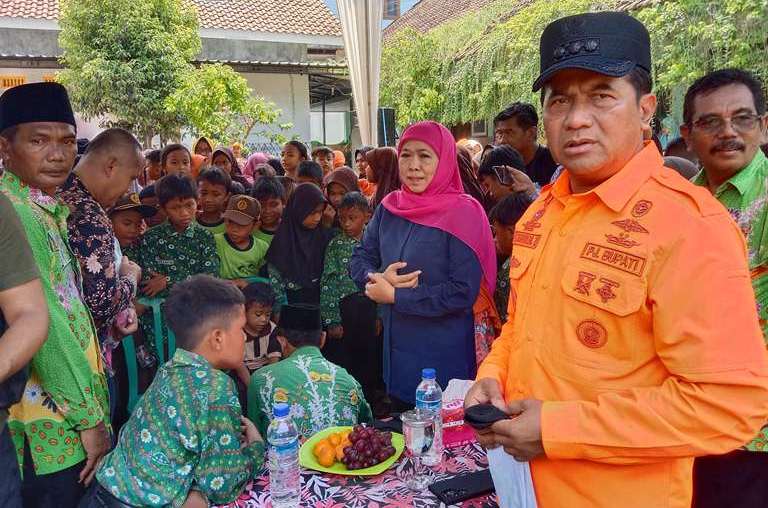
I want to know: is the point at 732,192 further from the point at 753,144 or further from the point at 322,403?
the point at 322,403

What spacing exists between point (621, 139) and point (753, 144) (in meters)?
1.11

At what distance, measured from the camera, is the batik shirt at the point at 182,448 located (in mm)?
1744

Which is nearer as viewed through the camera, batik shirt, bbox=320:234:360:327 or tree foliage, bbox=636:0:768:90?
batik shirt, bbox=320:234:360:327

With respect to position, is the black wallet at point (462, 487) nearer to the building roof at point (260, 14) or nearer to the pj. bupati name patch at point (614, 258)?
the pj. bupati name patch at point (614, 258)

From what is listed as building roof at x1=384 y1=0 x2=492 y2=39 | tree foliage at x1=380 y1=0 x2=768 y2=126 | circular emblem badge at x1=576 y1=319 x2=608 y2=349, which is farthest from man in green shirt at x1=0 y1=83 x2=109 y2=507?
building roof at x1=384 y1=0 x2=492 y2=39

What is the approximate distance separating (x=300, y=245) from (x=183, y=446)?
224 cm

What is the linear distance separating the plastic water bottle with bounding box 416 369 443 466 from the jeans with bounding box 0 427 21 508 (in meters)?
1.16

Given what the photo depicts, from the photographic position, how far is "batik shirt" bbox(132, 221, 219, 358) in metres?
3.56

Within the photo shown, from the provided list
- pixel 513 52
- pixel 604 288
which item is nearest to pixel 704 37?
pixel 513 52

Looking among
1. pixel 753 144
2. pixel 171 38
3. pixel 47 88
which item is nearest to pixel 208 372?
pixel 47 88

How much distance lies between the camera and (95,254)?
2.15 m

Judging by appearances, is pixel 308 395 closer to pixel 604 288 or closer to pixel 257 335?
pixel 257 335

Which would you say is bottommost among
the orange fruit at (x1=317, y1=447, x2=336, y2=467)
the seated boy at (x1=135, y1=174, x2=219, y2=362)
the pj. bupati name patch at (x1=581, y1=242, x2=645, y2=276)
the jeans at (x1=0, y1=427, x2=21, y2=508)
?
the orange fruit at (x1=317, y1=447, x2=336, y2=467)

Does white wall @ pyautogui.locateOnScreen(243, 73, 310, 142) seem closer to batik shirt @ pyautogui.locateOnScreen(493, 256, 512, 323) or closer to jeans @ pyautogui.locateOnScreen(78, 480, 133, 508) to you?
batik shirt @ pyautogui.locateOnScreen(493, 256, 512, 323)
